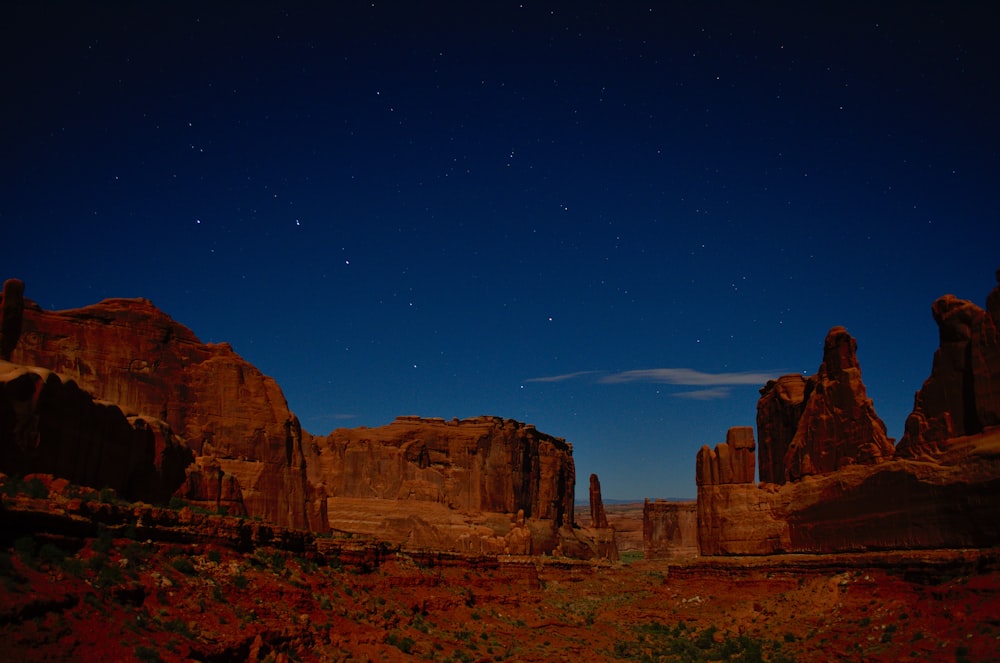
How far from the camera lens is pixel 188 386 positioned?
4288cm

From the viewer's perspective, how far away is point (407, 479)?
8350cm

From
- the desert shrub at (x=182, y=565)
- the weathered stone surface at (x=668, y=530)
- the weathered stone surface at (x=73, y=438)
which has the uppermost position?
the weathered stone surface at (x=73, y=438)

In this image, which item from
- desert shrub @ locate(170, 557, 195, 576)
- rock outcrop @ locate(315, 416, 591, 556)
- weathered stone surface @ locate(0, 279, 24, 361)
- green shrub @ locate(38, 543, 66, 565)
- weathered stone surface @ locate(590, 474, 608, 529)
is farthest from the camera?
weathered stone surface @ locate(590, 474, 608, 529)

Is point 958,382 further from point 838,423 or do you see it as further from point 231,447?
point 231,447

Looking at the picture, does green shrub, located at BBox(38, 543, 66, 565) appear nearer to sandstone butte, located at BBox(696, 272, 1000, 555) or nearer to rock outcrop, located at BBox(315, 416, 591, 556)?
sandstone butte, located at BBox(696, 272, 1000, 555)

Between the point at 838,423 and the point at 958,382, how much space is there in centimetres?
986

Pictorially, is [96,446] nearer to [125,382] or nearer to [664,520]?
[125,382]

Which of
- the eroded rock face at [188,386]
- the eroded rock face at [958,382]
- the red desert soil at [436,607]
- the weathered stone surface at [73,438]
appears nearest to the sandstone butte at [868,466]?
the eroded rock face at [958,382]

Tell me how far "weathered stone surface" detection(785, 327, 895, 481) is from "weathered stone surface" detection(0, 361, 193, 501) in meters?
30.3

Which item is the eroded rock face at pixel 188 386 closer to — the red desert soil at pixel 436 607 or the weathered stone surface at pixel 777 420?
the red desert soil at pixel 436 607

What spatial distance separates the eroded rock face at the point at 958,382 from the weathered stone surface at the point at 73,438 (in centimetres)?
2881

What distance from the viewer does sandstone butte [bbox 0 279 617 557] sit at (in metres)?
20.6

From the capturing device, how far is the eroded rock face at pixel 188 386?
1545 inches

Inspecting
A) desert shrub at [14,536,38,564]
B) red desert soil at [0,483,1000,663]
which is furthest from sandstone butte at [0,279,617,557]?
desert shrub at [14,536,38,564]
